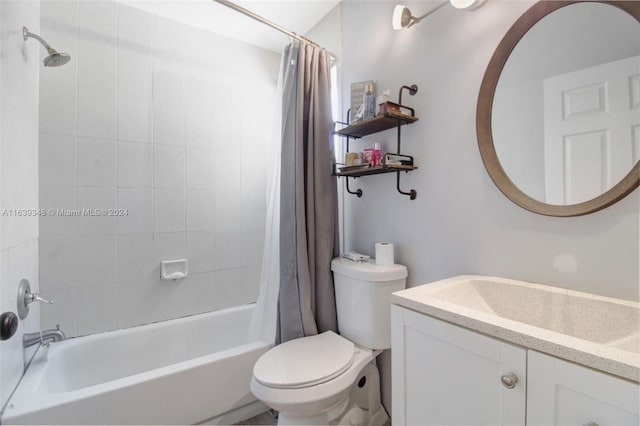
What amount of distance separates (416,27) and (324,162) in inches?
31.7

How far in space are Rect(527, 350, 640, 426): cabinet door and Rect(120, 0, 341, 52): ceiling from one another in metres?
2.14

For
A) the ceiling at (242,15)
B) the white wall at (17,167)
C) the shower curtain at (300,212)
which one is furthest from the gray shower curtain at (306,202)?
the white wall at (17,167)

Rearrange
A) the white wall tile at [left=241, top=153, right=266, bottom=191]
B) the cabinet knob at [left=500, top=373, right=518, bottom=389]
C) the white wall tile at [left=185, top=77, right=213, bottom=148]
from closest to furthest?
the cabinet knob at [left=500, top=373, right=518, bottom=389]
the white wall tile at [left=185, top=77, right=213, bottom=148]
the white wall tile at [left=241, top=153, right=266, bottom=191]

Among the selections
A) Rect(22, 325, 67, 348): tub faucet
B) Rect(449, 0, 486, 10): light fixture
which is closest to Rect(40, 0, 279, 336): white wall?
Rect(22, 325, 67, 348): tub faucet

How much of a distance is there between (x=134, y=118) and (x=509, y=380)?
2245mm

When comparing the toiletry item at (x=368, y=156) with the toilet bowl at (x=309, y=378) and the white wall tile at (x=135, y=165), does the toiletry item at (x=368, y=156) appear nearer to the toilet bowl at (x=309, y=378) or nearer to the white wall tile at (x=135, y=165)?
the toilet bowl at (x=309, y=378)

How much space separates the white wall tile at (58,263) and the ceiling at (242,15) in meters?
1.54

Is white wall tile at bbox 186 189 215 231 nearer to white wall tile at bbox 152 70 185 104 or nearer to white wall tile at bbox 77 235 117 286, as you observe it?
white wall tile at bbox 77 235 117 286

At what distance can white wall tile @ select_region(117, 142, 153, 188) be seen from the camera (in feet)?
5.84

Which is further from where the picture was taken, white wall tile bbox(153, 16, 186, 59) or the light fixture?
white wall tile bbox(153, 16, 186, 59)

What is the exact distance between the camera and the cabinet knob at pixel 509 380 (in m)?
0.64

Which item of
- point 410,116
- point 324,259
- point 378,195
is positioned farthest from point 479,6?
point 324,259

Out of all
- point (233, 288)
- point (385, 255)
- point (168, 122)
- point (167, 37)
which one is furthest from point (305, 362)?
point (167, 37)

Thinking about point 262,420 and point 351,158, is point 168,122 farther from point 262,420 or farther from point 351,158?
point 262,420
